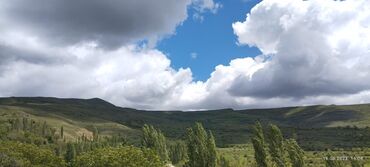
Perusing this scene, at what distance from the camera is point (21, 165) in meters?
82.4

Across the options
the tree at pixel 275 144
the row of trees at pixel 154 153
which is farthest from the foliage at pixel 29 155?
the tree at pixel 275 144

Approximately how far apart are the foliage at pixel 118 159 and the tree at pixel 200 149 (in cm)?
3408

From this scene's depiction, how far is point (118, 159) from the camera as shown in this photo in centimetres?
7638

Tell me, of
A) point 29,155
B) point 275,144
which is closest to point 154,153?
point 29,155

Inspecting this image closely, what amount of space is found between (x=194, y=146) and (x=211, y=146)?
443 centimetres

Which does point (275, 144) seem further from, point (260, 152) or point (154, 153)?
point (154, 153)

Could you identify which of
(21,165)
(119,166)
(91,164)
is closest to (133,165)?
(119,166)

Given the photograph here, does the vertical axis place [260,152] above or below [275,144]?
below

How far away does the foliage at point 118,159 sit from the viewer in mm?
76094

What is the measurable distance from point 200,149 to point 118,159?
40424 mm

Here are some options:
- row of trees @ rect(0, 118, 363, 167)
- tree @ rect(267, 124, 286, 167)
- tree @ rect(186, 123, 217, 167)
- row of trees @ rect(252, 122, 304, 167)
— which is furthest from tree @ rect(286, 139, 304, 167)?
tree @ rect(186, 123, 217, 167)

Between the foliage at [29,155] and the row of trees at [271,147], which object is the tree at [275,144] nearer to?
the row of trees at [271,147]

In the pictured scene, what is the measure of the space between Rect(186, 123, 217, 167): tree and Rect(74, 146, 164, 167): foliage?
34.1 meters

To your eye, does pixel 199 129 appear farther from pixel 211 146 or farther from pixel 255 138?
pixel 255 138
